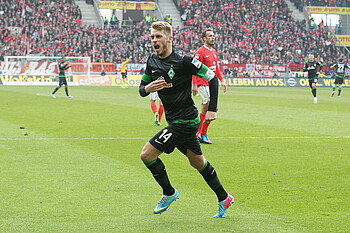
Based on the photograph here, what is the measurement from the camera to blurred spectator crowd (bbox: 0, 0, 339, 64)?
1873 inches

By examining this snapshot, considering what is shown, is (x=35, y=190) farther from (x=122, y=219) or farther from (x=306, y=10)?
(x=306, y=10)

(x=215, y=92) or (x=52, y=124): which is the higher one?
(x=215, y=92)

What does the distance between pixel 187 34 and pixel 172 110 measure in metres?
48.1

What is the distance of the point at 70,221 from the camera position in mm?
5039

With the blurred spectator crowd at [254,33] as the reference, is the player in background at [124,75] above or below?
below

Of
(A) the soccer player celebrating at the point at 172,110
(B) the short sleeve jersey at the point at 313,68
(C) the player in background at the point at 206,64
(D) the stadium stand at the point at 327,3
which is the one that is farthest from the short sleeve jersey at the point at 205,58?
(D) the stadium stand at the point at 327,3

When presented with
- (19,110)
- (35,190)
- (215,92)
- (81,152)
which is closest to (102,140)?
(81,152)

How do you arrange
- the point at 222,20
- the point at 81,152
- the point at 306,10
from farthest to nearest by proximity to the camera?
the point at 306,10, the point at 222,20, the point at 81,152

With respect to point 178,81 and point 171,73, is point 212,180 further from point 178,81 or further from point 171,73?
point 171,73

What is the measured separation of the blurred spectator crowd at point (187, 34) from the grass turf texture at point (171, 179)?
3533 cm

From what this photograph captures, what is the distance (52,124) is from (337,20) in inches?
2163

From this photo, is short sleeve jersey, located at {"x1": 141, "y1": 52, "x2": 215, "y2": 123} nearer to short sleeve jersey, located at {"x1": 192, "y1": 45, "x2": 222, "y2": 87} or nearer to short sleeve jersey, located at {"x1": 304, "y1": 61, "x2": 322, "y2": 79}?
short sleeve jersey, located at {"x1": 192, "y1": 45, "x2": 222, "y2": 87}

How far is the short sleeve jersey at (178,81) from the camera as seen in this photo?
5.29 m

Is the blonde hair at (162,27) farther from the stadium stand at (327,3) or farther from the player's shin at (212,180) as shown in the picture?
the stadium stand at (327,3)
